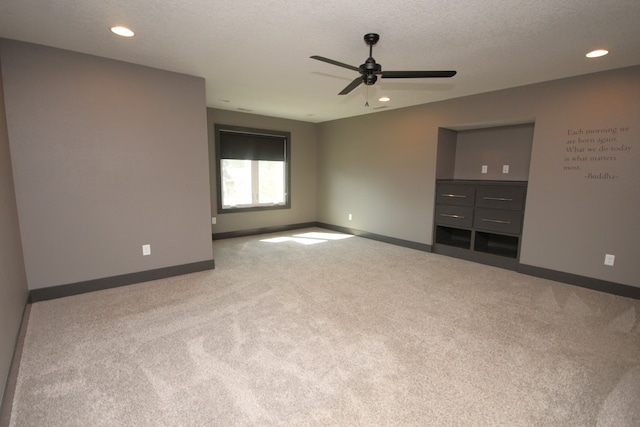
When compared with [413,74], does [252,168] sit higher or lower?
lower

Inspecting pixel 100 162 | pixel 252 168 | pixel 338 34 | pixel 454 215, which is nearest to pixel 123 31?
pixel 100 162

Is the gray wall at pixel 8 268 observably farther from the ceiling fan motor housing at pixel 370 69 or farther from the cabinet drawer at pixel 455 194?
the cabinet drawer at pixel 455 194

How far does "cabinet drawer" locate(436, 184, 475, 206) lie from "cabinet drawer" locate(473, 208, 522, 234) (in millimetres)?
222

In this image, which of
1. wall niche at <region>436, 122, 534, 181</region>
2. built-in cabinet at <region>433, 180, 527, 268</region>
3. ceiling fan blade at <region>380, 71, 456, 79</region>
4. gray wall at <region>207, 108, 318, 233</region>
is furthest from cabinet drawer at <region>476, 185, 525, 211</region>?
gray wall at <region>207, 108, 318, 233</region>

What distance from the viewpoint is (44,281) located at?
9.50ft

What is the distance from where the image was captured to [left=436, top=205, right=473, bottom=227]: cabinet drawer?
4.44m

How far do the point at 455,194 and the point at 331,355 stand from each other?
3.43 metres

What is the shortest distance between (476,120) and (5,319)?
208 inches

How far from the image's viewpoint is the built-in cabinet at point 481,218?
3986 millimetres

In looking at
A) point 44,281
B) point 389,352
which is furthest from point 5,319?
point 389,352

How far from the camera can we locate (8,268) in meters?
2.11

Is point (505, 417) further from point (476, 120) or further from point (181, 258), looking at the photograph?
point (476, 120)

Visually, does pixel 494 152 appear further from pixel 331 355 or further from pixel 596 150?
pixel 331 355

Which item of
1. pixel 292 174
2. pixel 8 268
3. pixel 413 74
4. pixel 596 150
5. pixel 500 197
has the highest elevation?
pixel 413 74
